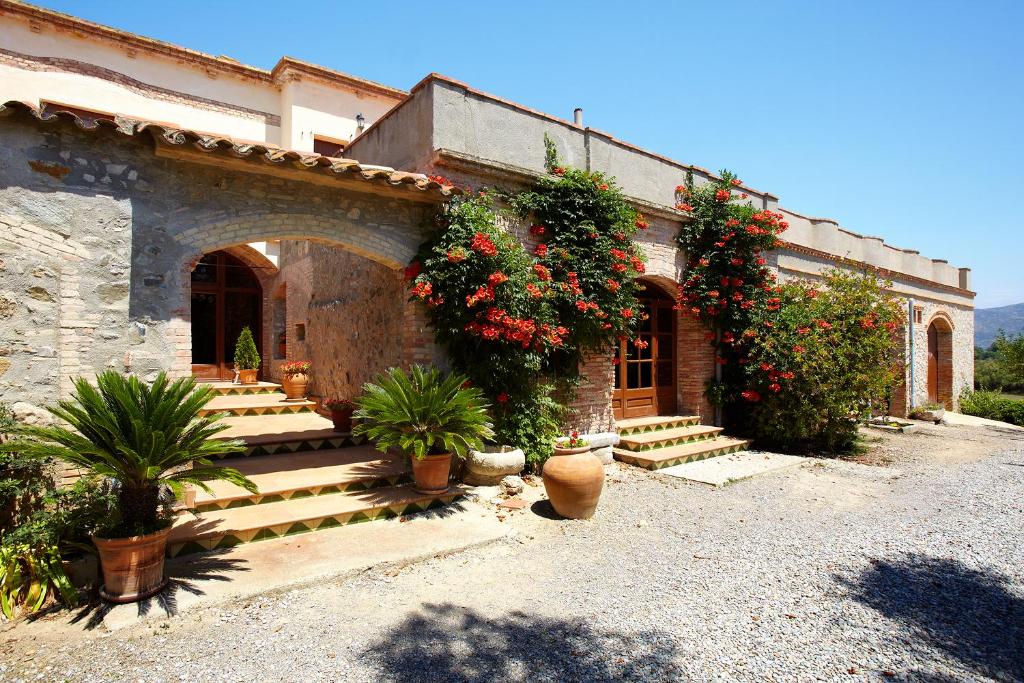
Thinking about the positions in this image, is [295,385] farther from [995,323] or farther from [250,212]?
[995,323]

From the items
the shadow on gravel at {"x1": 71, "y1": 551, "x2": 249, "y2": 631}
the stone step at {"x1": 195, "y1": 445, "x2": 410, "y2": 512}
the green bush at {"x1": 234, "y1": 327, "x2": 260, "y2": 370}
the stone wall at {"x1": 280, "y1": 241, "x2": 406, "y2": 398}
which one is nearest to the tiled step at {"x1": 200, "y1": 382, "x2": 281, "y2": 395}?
the green bush at {"x1": 234, "y1": 327, "x2": 260, "y2": 370}

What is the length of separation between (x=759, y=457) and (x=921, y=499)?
234 cm

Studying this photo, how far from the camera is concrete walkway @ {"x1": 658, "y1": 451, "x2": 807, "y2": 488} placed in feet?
23.9

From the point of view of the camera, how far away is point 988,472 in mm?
8141

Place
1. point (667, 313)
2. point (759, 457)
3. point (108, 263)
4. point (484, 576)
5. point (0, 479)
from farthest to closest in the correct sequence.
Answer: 1. point (667, 313)
2. point (759, 457)
3. point (108, 263)
4. point (484, 576)
5. point (0, 479)

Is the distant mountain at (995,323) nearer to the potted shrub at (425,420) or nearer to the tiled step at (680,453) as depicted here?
the tiled step at (680,453)

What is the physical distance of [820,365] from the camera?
8805 millimetres

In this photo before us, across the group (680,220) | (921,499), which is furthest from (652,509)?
(680,220)

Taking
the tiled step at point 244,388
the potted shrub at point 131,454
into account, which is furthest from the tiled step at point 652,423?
the tiled step at point 244,388

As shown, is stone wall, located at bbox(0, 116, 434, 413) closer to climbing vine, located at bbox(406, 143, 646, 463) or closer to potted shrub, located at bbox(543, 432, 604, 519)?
climbing vine, located at bbox(406, 143, 646, 463)

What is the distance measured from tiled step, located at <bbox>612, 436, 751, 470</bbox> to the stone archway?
12038 millimetres

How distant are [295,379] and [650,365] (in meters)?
6.53

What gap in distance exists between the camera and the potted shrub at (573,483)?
5.49 metres

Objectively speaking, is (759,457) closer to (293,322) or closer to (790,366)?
(790,366)
